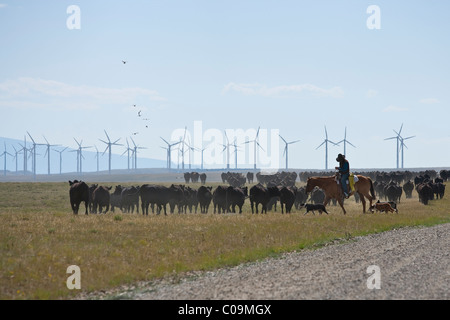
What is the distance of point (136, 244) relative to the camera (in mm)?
19578

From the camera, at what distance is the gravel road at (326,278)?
1204cm

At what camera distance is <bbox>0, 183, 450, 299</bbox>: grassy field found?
14516 mm

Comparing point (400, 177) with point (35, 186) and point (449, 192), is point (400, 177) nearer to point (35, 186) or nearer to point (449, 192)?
point (449, 192)

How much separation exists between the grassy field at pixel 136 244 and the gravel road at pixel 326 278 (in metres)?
1.16

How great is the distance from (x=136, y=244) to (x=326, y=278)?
793 cm

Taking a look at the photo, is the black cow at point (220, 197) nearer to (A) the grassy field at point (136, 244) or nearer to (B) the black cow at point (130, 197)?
(B) the black cow at point (130, 197)

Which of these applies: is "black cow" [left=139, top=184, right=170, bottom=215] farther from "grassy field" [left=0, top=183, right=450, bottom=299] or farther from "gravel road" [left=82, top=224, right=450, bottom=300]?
"gravel road" [left=82, top=224, right=450, bottom=300]

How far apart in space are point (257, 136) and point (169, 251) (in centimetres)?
13735

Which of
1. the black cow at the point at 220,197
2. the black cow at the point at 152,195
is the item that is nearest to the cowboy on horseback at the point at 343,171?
the black cow at the point at 152,195

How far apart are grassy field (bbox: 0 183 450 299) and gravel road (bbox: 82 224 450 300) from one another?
116cm

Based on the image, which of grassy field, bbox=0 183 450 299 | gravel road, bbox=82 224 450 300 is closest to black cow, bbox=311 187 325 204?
grassy field, bbox=0 183 450 299

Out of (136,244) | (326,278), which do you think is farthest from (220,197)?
(326,278)
